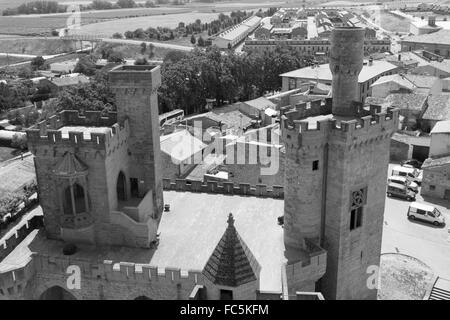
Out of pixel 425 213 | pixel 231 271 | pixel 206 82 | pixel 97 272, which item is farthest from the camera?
pixel 206 82

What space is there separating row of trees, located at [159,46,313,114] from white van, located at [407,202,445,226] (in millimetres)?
54756

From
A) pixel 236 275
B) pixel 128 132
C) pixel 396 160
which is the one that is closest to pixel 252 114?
pixel 396 160

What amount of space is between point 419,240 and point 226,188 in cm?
2071

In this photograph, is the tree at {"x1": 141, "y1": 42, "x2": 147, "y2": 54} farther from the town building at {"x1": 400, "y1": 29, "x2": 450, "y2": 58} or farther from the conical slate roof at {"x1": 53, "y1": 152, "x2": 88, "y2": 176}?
the conical slate roof at {"x1": 53, "y1": 152, "x2": 88, "y2": 176}

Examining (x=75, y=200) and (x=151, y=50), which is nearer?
(x=75, y=200)

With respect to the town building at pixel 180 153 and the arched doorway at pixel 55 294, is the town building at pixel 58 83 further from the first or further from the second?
the arched doorway at pixel 55 294

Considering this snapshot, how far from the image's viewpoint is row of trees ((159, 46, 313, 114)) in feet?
313

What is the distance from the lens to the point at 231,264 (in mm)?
21734

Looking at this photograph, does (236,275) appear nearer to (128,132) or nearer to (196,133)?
(128,132)

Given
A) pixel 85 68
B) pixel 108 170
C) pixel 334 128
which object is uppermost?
pixel 334 128

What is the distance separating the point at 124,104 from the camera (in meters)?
33.1

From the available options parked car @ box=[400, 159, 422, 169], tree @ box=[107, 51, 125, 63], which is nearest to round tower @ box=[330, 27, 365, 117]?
parked car @ box=[400, 159, 422, 169]

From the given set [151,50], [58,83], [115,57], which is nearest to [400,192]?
[58,83]

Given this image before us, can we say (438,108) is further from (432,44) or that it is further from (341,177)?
(432,44)
